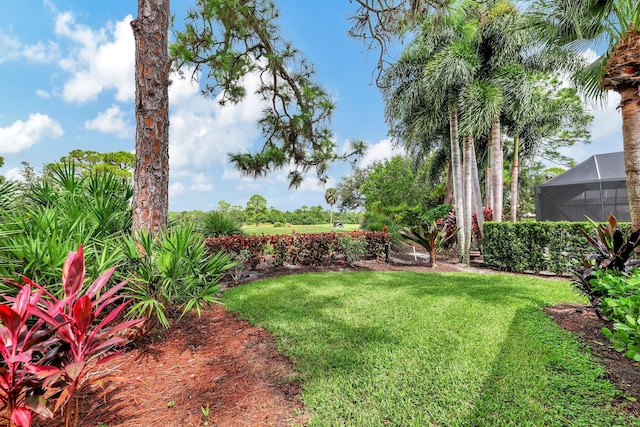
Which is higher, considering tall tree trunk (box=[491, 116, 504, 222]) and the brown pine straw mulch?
tall tree trunk (box=[491, 116, 504, 222])

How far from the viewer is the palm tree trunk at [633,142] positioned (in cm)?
402

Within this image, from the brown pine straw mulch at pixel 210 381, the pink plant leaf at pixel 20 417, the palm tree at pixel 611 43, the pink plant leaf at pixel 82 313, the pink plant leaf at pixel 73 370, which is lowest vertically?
the brown pine straw mulch at pixel 210 381

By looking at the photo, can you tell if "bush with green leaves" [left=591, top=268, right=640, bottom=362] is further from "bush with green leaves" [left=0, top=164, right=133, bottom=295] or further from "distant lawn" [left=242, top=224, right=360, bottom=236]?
"distant lawn" [left=242, top=224, right=360, bottom=236]

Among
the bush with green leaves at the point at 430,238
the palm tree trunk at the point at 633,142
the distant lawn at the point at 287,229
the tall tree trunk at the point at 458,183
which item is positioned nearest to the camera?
the palm tree trunk at the point at 633,142

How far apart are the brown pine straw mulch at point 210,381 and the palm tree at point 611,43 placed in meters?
2.63

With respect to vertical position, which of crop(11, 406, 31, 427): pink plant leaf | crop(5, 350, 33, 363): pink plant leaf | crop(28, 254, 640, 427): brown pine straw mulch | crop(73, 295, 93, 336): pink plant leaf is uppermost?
crop(73, 295, 93, 336): pink plant leaf

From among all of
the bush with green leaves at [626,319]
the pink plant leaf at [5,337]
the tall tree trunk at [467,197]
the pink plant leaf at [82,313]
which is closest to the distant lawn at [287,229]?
the tall tree trunk at [467,197]

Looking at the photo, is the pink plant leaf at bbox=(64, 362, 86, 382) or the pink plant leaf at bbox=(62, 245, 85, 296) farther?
the pink plant leaf at bbox=(62, 245, 85, 296)

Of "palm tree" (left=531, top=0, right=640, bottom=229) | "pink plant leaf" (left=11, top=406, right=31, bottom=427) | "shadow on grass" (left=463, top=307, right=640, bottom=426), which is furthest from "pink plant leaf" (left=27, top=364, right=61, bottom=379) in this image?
"palm tree" (left=531, top=0, right=640, bottom=229)

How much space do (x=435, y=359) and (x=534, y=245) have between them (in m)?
6.35

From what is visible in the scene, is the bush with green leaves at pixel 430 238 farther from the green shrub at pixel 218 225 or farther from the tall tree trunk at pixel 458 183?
the green shrub at pixel 218 225

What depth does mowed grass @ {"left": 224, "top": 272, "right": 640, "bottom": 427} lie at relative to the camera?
1.89m

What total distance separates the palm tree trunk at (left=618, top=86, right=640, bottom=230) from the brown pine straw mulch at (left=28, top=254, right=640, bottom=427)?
1.90 meters

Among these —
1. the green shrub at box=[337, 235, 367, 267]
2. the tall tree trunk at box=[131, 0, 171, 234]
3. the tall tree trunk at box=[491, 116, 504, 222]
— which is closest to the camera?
the tall tree trunk at box=[131, 0, 171, 234]
